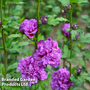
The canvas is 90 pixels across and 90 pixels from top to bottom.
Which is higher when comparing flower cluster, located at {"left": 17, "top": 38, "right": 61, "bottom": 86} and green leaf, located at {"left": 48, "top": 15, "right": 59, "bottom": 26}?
green leaf, located at {"left": 48, "top": 15, "right": 59, "bottom": 26}

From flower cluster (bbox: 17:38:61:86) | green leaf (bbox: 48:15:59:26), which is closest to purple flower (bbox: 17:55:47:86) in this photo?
flower cluster (bbox: 17:38:61:86)

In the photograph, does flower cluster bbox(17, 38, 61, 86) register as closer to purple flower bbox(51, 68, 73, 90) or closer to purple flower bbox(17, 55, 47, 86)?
purple flower bbox(17, 55, 47, 86)

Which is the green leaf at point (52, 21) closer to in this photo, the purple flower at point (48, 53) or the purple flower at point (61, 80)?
the purple flower at point (48, 53)

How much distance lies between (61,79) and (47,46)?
19.3 inches

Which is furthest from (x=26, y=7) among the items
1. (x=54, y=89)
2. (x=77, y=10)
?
(x=54, y=89)

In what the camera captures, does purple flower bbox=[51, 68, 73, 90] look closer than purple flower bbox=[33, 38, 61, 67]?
No

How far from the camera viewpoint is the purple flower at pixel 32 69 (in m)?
1.09

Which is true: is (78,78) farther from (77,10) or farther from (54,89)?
(77,10)

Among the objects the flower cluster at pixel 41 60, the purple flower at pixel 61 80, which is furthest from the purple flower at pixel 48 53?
the purple flower at pixel 61 80

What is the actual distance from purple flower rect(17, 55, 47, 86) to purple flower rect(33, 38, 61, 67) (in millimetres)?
48

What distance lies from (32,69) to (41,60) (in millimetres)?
102

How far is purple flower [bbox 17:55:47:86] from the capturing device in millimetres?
1086

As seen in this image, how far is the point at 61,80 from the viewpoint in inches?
56.4

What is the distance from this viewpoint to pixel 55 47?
3.56 ft
